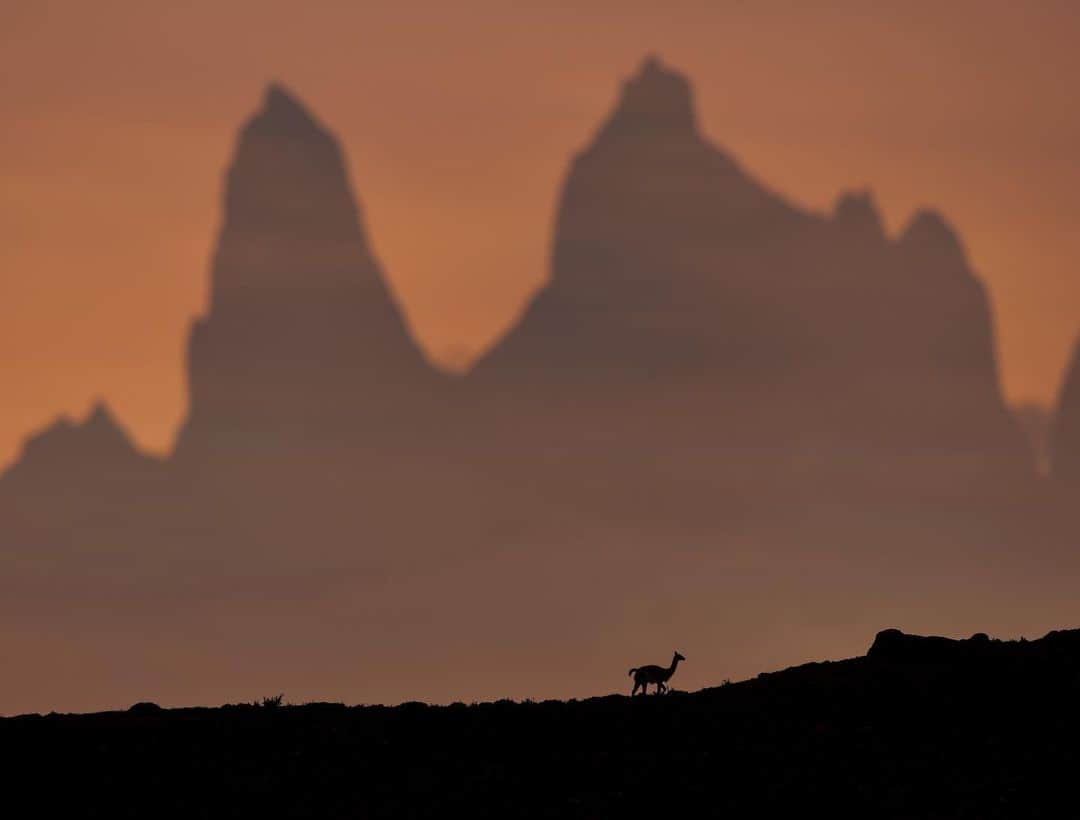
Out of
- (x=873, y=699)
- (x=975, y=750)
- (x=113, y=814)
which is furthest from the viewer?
(x=873, y=699)

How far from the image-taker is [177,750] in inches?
2053

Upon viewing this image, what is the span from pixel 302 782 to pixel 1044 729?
18371mm

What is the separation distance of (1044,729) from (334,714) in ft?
59.5

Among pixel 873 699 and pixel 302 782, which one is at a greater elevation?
pixel 873 699

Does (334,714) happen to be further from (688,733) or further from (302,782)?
(688,733)

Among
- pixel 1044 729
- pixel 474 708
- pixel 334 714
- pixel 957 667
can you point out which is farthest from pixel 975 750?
pixel 334 714

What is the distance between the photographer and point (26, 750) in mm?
52438

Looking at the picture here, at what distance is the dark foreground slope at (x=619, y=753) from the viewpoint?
48.1 metres

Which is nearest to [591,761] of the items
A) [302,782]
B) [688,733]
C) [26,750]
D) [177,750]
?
[688,733]

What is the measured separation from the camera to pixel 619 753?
51.3m

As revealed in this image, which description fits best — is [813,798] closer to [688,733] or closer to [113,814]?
[688,733]

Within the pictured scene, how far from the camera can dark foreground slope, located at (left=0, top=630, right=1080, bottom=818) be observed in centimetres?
4812

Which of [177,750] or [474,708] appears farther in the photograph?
[474,708]

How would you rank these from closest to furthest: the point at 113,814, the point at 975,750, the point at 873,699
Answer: the point at 113,814 → the point at 975,750 → the point at 873,699
